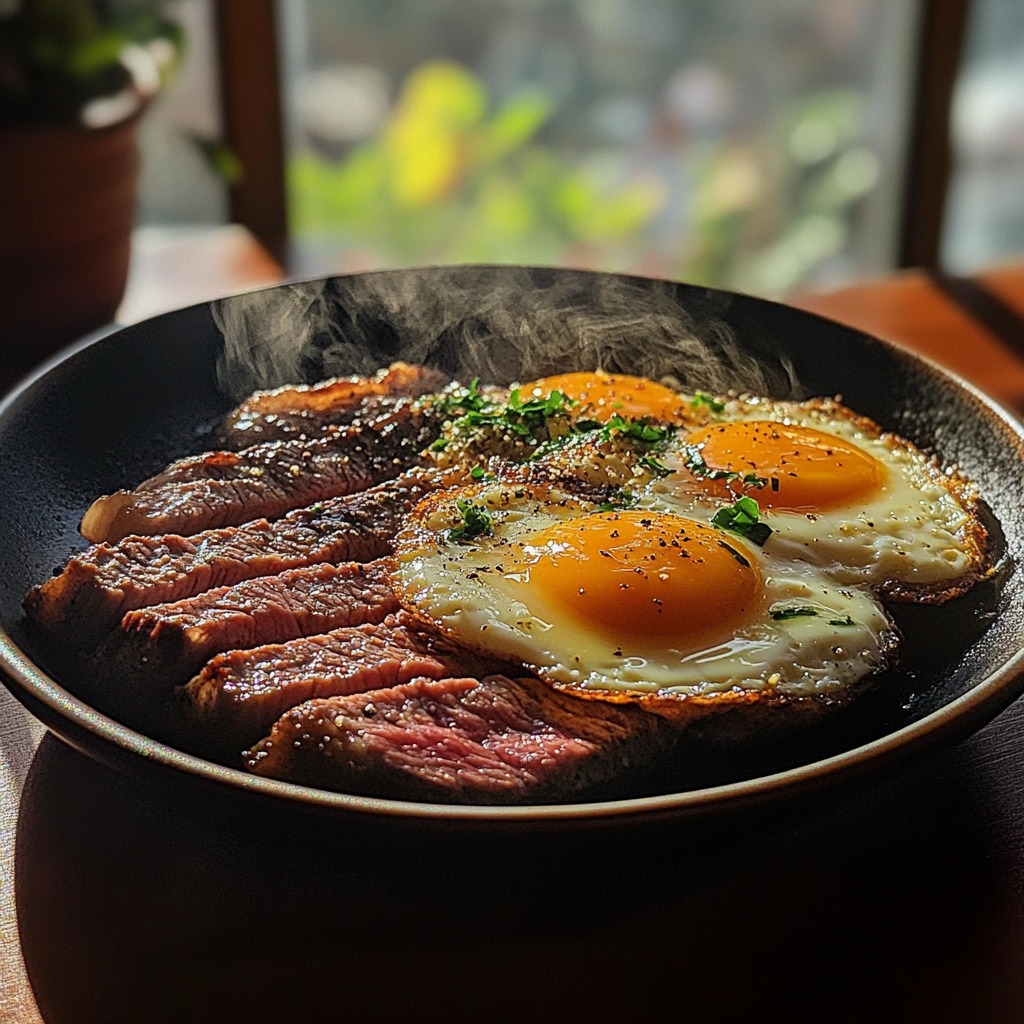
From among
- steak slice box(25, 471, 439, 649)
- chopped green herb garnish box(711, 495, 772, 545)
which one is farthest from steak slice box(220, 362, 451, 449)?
chopped green herb garnish box(711, 495, 772, 545)

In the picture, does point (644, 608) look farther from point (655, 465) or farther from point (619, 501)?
point (655, 465)

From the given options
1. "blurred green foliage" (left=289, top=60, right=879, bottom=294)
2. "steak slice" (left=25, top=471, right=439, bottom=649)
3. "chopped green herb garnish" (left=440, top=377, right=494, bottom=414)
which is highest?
"steak slice" (left=25, top=471, right=439, bottom=649)

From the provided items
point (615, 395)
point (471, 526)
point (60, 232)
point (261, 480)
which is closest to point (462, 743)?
point (471, 526)

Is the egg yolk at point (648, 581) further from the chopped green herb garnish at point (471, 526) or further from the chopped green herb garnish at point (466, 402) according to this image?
the chopped green herb garnish at point (466, 402)

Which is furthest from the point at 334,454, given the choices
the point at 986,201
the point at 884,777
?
the point at 986,201

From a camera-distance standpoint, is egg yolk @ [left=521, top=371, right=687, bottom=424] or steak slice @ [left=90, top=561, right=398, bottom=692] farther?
egg yolk @ [left=521, top=371, right=687, bottom=424]

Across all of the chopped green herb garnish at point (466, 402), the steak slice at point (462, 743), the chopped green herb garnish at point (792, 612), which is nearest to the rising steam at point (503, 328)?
the chopped green herb garnish at point (466, 402)

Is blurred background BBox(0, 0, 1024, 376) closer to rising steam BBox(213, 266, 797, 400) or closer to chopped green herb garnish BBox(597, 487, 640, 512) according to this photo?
rising steam BBox(213, 266, 797, 400)
